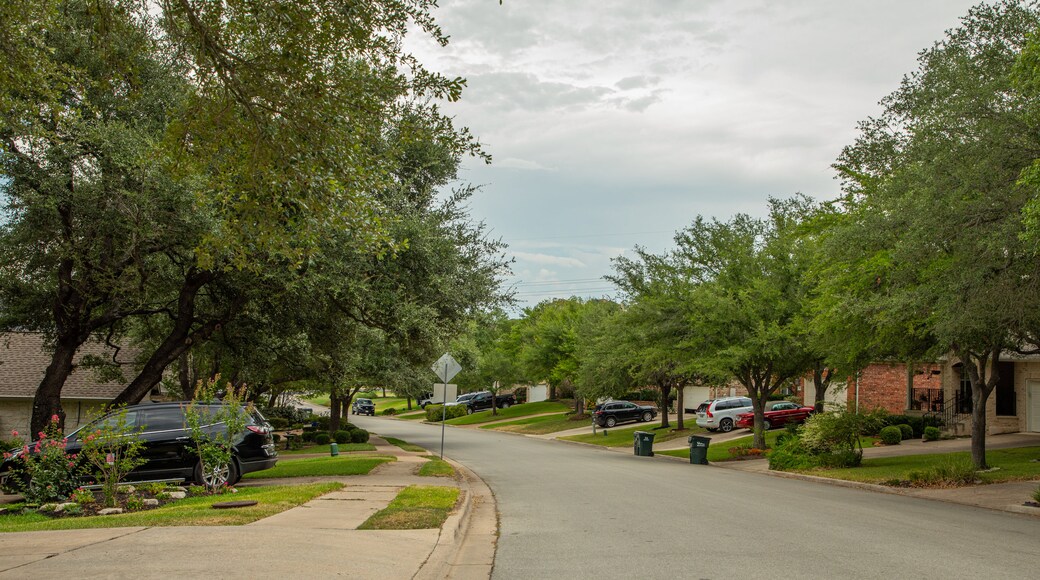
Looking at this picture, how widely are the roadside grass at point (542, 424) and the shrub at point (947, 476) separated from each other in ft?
108

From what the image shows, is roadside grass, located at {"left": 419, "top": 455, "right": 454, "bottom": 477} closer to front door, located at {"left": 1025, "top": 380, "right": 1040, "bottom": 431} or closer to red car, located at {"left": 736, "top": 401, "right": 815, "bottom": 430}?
red car, located at {"left": 736, "top": 401, "right": 815, "bottom": 430}

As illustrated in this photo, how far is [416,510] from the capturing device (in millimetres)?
11727

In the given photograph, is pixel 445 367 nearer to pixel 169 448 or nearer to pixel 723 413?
pixel 169 448

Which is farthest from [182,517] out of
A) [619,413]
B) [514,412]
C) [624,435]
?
[514,412]

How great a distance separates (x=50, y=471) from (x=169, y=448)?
2.27 metres

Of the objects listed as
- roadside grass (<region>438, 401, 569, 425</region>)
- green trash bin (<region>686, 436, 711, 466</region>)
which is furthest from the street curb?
roadside grass (<region>438, 401, 569, 425</region>)

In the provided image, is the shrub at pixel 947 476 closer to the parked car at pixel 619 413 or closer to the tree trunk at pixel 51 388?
the tree trunk at pixel 51 388

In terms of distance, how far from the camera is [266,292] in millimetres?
16703

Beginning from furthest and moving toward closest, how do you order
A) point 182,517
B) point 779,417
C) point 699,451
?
point 779,417 < point 699,451 < point 182,517

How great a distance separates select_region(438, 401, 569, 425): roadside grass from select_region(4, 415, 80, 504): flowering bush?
5016 cm

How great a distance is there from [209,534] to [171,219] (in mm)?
7491

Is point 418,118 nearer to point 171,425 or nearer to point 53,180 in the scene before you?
point 53,180

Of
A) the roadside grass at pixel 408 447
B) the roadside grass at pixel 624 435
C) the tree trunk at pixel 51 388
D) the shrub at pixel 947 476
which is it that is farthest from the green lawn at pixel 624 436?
the tree trunk at pixel 51 388

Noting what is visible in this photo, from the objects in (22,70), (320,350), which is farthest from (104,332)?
(22,70)
